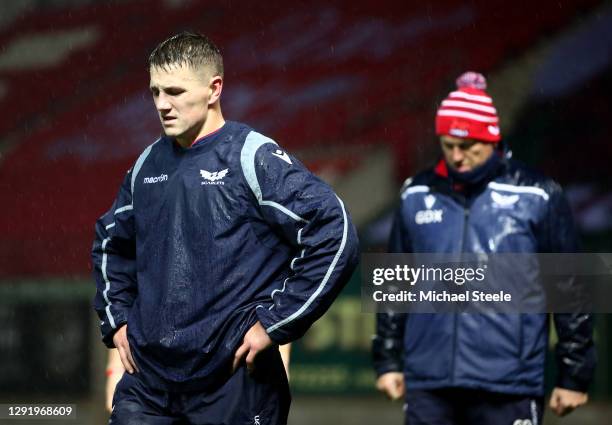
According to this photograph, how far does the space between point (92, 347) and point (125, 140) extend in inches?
68.0

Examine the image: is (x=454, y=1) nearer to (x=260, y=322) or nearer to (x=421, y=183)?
(x=421, y=183)

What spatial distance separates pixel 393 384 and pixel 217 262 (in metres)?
2.15

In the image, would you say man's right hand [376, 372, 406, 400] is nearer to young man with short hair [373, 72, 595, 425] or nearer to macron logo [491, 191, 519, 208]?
young man with short hair [373, 72, 595, 425]

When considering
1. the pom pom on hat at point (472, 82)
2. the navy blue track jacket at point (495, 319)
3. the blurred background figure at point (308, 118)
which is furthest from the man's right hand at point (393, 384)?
the blurred background figure at point (308, 118)

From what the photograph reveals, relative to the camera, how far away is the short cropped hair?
4328mm

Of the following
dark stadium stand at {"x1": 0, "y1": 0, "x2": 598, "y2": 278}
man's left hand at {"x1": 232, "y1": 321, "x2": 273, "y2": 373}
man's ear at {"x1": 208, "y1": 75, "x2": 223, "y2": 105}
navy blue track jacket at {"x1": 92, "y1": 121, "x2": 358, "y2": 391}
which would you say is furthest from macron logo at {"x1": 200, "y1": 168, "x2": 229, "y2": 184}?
dark stadium stand at {"x1": 0, "y1": 0, "x2": 598, "y2": 278}

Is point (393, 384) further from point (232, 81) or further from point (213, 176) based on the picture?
point (232, 81)

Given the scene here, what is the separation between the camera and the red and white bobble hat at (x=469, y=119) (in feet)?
19.9

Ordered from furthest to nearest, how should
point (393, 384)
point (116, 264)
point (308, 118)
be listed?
point (308, 118) < point (393, 384) < point (116, 264)

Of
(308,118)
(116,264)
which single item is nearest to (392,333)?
(116,264)

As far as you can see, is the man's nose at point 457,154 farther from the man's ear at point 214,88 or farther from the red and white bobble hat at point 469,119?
the man's ear at point 214,88

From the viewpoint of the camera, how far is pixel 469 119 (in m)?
6.09

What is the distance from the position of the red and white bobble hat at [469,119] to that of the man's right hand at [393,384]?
1.14 meters

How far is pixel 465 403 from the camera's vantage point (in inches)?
229
